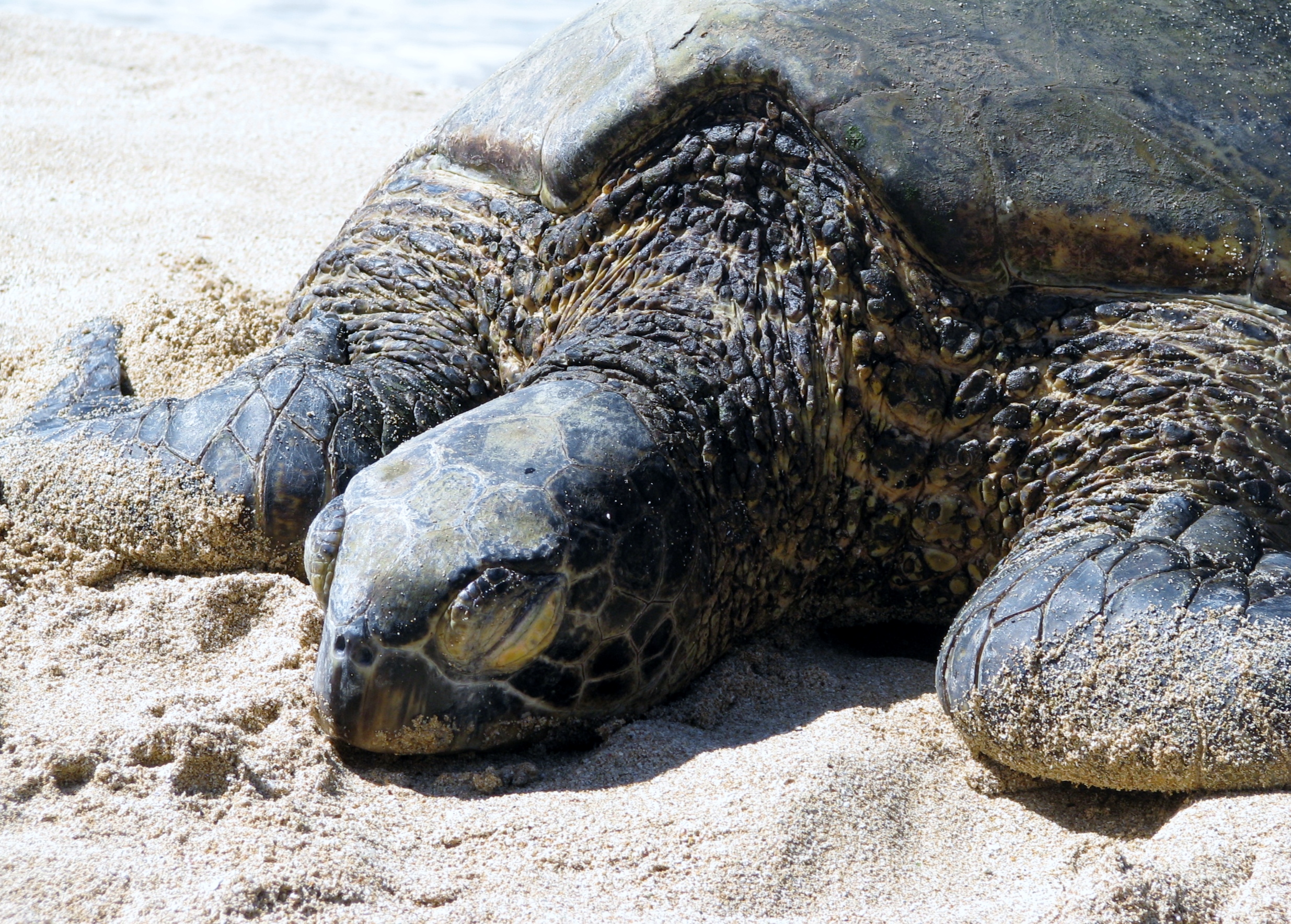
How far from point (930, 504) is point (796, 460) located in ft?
1.01

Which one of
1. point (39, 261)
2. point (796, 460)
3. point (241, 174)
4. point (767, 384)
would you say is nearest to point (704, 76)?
point (767, 384)

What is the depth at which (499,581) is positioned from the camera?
7.20 ft

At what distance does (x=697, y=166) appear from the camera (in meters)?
2.95

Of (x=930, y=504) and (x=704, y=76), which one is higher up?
(x=704, y=76)

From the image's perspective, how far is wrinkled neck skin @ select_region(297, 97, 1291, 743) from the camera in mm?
2508

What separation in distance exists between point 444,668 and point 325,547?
354mm

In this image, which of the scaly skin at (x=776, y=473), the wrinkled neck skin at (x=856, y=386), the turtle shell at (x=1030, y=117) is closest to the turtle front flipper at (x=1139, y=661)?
the scaly skin at (x=776, y=473)

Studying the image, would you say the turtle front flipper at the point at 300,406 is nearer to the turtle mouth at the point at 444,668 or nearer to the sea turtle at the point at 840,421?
the sea turtle at the point at 840,421

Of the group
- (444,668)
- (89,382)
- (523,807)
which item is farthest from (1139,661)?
(89,382)

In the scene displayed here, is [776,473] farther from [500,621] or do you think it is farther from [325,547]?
[325,547]

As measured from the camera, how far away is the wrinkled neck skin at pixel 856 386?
2.51 meters

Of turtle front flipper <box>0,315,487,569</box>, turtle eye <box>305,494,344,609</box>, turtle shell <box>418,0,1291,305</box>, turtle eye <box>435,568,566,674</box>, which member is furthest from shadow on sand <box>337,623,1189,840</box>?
turtle shell <box>418,0,1291,305</box>

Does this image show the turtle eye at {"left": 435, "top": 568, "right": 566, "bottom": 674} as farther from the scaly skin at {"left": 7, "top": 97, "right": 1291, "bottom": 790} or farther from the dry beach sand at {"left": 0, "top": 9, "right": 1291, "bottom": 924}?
the dry beach sand at {"left": 0, "top": 9, "right": 1291, "bottom": 924}

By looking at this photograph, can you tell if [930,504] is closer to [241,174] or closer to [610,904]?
[610,904]
